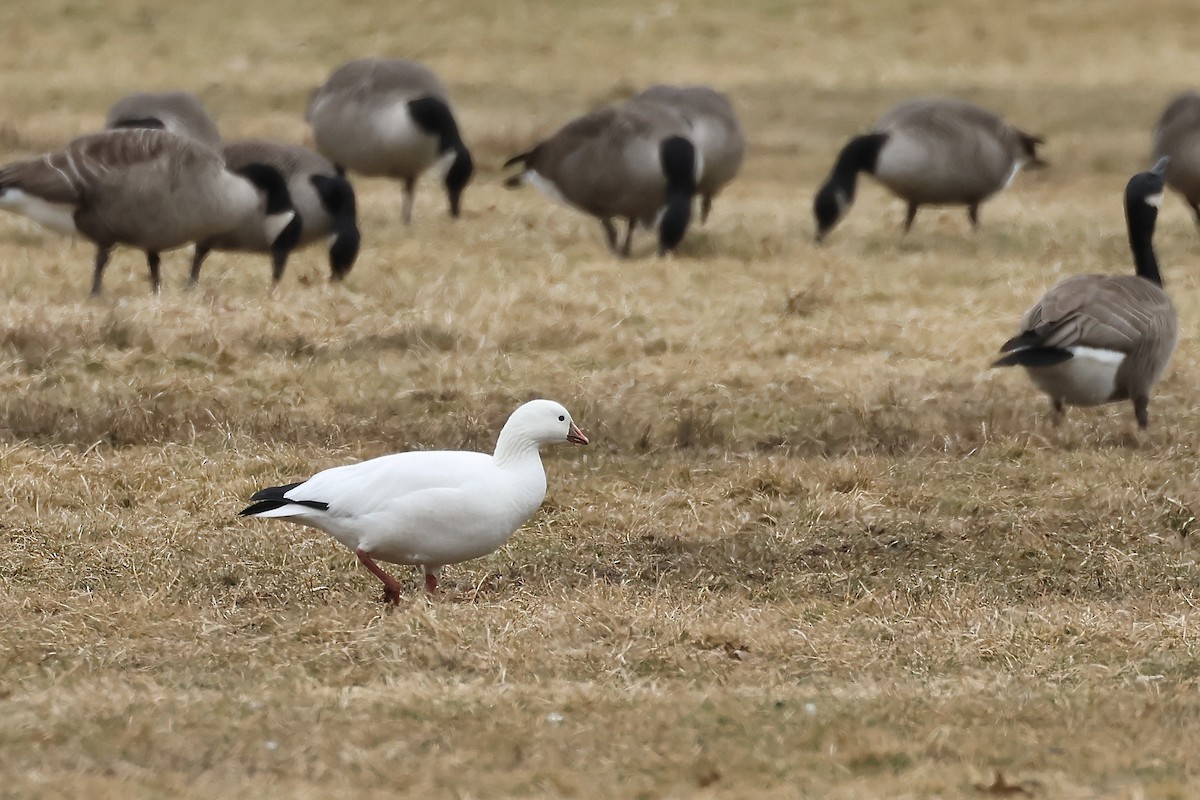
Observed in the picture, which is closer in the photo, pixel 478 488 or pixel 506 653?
pixel 506 653

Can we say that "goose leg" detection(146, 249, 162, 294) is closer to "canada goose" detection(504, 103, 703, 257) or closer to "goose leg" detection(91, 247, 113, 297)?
"goose leg" detection(91, 247, 113, 297)

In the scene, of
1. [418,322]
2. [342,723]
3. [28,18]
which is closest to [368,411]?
[418,322]

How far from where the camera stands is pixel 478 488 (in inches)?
265

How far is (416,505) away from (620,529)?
2019mm

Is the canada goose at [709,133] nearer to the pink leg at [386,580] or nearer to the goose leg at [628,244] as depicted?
the goose leg at [628,244]

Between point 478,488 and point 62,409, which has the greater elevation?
point 478,488

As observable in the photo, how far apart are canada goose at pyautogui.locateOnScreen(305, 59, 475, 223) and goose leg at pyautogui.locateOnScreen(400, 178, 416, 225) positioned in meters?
0.02

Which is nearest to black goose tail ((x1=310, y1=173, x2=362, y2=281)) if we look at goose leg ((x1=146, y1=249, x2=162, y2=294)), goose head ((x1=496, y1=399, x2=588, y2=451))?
goose leg ((x1=146, y1=249, x2=162, y2=294))

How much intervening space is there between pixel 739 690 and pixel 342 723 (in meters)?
1.43

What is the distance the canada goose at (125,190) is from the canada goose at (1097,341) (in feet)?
21.5

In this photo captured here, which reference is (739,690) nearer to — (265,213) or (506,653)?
(506,653)

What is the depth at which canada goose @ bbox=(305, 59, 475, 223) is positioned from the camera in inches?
720

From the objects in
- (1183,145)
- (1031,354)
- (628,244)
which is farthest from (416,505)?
(1183,145)

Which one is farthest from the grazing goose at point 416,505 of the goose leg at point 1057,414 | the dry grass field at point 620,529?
the goose leg at point 1057,414
